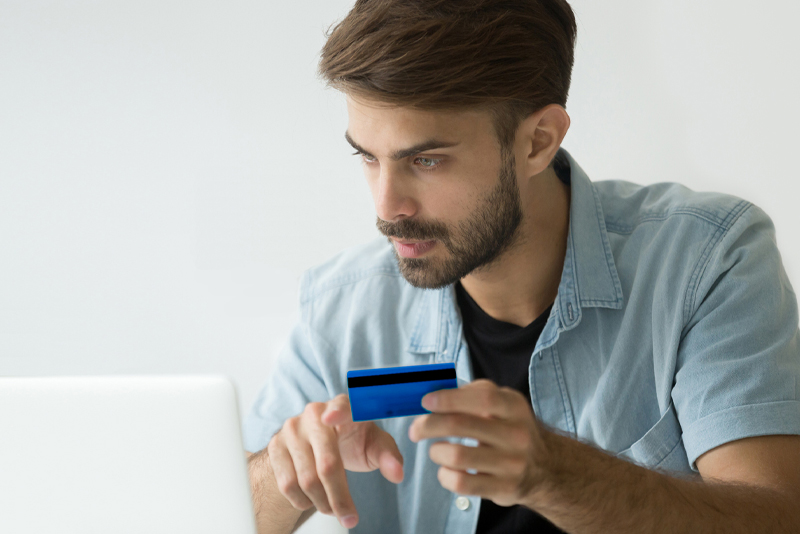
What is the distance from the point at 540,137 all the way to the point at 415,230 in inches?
12.7

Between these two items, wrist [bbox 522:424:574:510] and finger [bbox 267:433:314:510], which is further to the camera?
finger [bbox 267:433:314:510]

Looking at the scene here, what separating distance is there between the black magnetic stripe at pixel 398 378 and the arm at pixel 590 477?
0.03 m

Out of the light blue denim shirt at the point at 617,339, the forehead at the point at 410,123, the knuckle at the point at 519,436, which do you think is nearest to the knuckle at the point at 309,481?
the knuckle at the point at 519,436

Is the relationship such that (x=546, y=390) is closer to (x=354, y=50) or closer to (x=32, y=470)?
(x=354, y=50)

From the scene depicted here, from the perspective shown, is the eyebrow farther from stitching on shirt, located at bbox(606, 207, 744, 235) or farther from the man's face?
stitching on shirt, located at bbox(606, 207, 744, 235)

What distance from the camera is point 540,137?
4.38 feet

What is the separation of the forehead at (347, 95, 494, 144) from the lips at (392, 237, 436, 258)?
0.21 metres

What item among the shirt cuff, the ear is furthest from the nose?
the shirt cuff

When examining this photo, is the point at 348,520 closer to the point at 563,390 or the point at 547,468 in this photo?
the point at 547,468

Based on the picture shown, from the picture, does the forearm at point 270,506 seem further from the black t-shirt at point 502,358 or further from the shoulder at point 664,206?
the shoulder at point 664,206

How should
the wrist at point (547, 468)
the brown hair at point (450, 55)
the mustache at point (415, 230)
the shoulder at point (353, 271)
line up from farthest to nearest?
the shoulder at point (353, 271)
the mustache at point (415, 230)
the brown hair at point (450, 55)
the wrist at point (547, 468)

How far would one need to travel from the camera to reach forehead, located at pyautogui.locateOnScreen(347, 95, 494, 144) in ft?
3.80

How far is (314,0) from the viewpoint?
2098 millimetres

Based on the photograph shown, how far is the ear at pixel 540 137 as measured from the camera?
130cm
